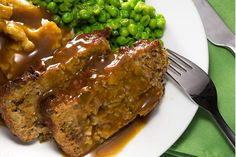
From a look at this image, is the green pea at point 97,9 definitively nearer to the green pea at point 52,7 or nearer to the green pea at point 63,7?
the green pea at point 63,7

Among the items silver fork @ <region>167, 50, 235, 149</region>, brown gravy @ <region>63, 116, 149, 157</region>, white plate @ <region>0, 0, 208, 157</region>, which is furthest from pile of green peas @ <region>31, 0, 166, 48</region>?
brown gravy @ <region>63, 116, 149, 157</region>

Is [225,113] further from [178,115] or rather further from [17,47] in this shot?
[17,47]

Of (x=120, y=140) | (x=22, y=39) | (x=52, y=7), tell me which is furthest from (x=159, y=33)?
(x=22, y=39)

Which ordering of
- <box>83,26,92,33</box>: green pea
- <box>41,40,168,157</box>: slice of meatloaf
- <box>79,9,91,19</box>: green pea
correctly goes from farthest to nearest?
1. <box>83,26,92,33</box>: green pea
2. <box>79,9,91,19</box>: green pea
3. <box>41,40,168,157</box>: slice of meatloaf

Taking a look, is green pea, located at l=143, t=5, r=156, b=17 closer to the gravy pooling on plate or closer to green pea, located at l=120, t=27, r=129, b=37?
green pea, located at l=120, t=27, r=129, b=37

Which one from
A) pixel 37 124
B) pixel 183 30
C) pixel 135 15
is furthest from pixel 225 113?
pixel 37 124

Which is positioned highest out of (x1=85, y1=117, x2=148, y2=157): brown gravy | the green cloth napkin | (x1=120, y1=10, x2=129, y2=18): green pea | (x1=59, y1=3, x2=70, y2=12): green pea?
(x1=120, y1=10, x2=129, y2=18): green pea

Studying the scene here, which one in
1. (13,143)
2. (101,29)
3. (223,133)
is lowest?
(13,143)
